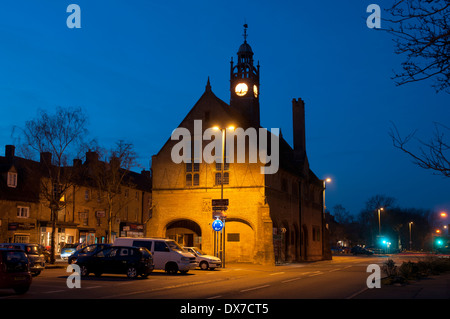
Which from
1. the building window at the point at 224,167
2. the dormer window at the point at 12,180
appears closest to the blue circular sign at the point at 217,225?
the building window at the point at 224,167

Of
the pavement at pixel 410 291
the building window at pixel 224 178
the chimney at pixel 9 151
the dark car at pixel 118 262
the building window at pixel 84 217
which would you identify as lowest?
the pavement at pixel 410 291

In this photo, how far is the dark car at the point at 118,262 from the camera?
26.5 metres

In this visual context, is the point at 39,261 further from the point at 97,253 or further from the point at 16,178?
the point at 16,178

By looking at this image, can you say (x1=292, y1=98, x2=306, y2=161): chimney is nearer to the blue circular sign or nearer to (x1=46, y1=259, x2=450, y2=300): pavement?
the blue circular sign

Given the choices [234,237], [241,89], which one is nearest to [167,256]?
[234,237]

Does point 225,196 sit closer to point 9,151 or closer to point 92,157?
point 92,157

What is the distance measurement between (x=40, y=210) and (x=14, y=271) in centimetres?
4053

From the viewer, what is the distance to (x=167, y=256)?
101 ft

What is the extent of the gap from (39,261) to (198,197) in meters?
21.5

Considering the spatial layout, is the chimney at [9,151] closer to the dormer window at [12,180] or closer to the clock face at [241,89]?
the dormer window at [12,180]

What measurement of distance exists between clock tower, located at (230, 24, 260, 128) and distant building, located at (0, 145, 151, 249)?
1477 cm

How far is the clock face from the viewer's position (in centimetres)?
5781

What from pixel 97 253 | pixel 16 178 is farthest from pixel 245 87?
pixel 97 253

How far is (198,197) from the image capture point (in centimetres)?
4794
